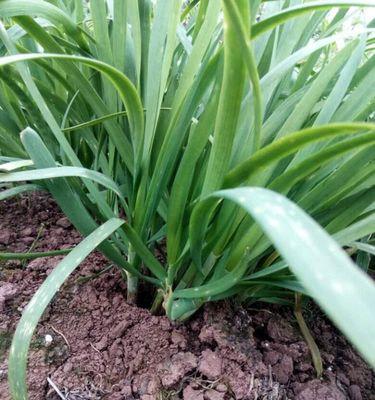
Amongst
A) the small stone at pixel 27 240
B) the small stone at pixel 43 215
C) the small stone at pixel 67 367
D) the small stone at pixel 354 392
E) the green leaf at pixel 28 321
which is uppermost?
the green leaf at pixel 28 321

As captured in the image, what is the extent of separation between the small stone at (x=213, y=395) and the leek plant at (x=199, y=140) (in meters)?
0.10

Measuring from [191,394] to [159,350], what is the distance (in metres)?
0.07

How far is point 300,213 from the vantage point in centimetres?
22

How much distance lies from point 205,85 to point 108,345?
0.37 metres

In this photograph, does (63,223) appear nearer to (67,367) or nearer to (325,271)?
(67,367)

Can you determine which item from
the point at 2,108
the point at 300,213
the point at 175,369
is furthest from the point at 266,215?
the point at 2,108

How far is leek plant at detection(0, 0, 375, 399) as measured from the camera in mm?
380

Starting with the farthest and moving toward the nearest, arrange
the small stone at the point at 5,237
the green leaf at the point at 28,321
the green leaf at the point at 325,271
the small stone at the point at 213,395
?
the small stone at the point at 5,237, the small stone at the point at 213,395, the green leaf at the point at 28,321, the green leaf at the point at 325,271

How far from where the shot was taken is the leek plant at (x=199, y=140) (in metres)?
0.38

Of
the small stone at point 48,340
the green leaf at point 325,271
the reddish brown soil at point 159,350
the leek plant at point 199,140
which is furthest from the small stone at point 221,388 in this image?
the green leaf at point 325,271

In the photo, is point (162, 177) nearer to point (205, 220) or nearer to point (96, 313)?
point (205, 220)

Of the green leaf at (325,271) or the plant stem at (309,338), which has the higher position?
the green leaf at (325,271)

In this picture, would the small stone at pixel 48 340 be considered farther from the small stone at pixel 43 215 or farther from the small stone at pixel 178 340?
the small stone at pixel 43 215

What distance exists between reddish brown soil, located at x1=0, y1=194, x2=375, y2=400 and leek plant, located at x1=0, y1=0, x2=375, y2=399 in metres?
0.04
